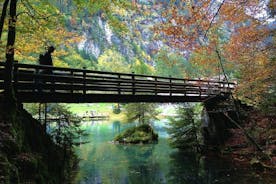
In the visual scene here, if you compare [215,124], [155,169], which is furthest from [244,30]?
[155,169]

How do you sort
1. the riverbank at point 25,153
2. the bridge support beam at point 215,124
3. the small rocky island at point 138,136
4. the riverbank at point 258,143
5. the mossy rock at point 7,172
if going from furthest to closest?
the small rocky island at point 138,136 → the bridge support beam at point 215,124 → the riverbank at point 258,143 → the riverbank at point 25,153 → the mossy rock at point 7,172

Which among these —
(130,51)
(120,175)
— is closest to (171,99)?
(120,175)

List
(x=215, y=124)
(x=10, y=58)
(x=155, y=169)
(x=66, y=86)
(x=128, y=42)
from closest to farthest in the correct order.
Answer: (x=10, y=58), (x=66, y=86), (x=128, y=42), (x=155, y=169), (x=215, y=124)

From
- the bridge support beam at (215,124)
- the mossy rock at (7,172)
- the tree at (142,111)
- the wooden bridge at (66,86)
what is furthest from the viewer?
the tree at (142,111)

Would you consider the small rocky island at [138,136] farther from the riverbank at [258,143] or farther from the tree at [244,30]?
the tree at [244,30]

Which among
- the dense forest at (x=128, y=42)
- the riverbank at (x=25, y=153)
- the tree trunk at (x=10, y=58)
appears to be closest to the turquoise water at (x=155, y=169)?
the dense forest at (x=128, y=42)

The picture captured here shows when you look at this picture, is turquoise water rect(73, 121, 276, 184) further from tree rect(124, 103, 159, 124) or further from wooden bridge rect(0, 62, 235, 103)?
tree rect(124, 103, 159, 124)

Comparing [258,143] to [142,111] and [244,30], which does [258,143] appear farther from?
[142,111]

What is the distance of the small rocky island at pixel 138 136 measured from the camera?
25.2m

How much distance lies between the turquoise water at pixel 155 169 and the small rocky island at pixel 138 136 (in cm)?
432

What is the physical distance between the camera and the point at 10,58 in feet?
27.4

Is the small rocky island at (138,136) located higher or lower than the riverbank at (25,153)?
lower

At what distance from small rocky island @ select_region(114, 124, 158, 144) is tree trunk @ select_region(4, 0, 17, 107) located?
17.6 m

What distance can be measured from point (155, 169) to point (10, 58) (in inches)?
398
